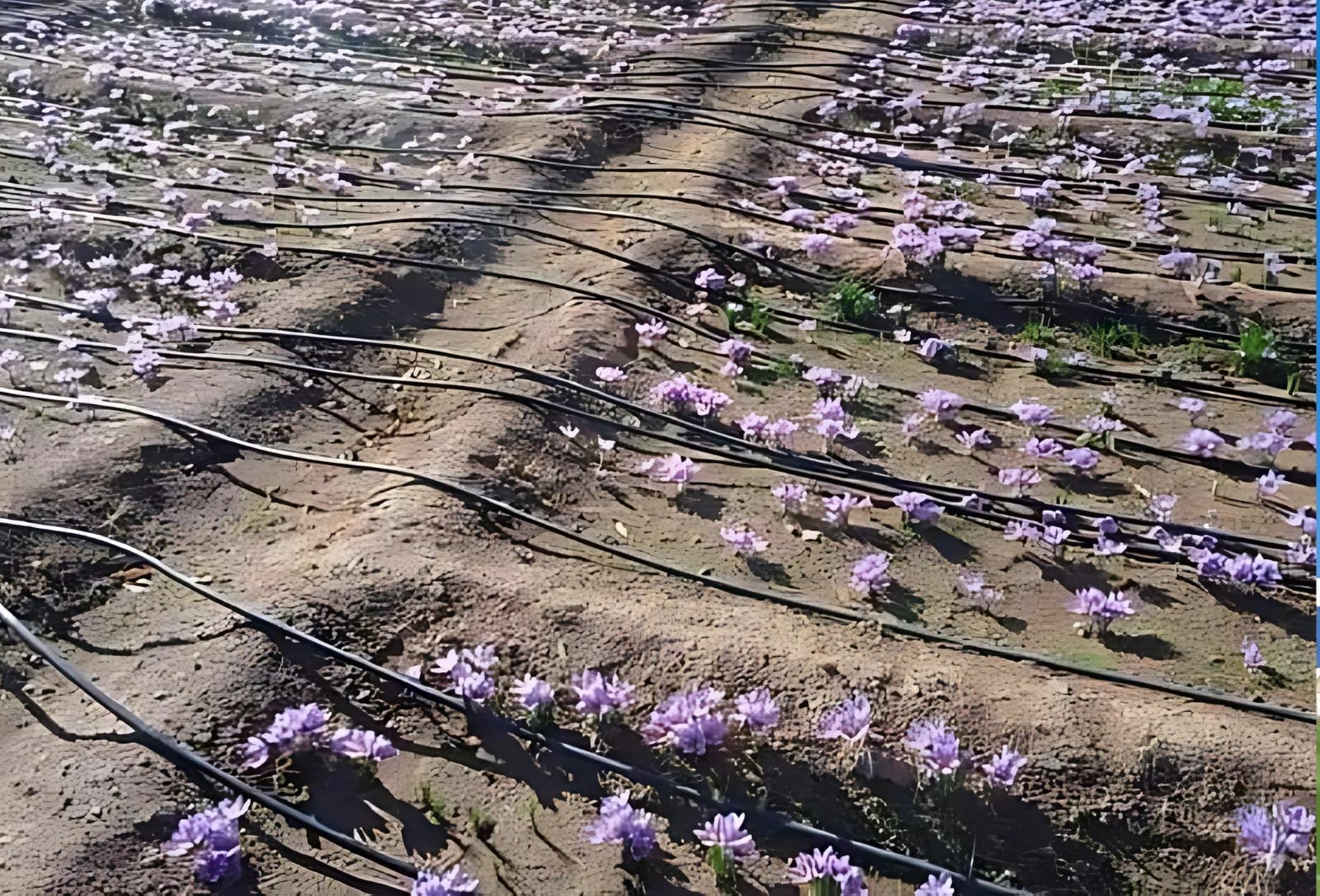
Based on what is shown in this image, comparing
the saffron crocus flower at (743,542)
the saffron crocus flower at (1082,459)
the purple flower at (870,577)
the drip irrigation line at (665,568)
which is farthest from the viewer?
the saffron crocus flower at (1082,459)

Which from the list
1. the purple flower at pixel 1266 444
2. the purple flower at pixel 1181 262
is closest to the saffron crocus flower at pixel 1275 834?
the purple flower at pixel 1266 444

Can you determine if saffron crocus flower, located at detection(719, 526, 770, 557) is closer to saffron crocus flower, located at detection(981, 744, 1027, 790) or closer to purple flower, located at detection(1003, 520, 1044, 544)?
purple flower, located at detection(1003, 520, 1044, 544)

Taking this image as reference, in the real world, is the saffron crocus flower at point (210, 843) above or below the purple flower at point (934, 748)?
below

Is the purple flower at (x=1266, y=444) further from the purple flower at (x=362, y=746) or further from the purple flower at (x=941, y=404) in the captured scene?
the purple flower at (x=362, y=746)

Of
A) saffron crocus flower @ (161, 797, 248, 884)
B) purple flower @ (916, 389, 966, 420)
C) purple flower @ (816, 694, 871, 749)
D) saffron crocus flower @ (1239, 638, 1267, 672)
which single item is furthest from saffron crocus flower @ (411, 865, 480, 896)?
purple flower @ (916, 389, 966, 420)

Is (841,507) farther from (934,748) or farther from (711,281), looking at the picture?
(711,281)

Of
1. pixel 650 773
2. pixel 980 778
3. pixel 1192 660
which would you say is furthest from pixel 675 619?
pixel 1192 660
